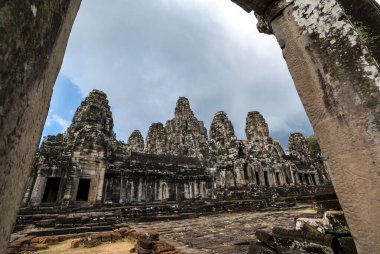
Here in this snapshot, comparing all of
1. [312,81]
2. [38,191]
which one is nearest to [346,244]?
[312,81]

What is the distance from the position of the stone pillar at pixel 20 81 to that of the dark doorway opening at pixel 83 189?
54.0 feet

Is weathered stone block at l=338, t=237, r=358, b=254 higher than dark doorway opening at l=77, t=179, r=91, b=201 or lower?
lower

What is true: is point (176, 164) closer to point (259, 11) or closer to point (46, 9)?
point (259, 11)

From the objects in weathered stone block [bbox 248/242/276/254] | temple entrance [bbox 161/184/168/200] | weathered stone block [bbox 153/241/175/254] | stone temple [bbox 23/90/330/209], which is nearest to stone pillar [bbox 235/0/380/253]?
weathered stone block [bbox 248/242/276/254]

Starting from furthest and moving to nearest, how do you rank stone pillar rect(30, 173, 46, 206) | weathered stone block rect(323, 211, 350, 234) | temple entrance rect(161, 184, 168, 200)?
1. temple entrance rect(161, 184, 168, 200)
2. stone pillar rect(30, 173, 46, 206)
3. weathered stone block rect(323, 211, 350, 234)

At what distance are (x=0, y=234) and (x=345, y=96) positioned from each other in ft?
8.39

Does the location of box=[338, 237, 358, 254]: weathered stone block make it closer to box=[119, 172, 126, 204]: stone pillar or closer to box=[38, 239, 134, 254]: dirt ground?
box=[38, 239, 134, 254]: dirt ground

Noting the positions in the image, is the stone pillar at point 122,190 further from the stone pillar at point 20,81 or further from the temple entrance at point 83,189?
the stone pillar at point 20,81

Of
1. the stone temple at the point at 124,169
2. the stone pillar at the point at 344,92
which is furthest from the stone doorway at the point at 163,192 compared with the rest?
the stone pillar at the point at 344,92

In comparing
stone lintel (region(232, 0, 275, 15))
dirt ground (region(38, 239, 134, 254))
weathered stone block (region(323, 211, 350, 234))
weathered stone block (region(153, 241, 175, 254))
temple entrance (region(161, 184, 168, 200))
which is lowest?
dirt ground (region(38, 239, 134, 254))

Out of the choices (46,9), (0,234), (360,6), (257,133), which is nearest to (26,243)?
(0,234)

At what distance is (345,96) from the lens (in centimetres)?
191

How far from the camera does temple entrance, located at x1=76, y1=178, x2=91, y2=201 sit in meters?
15.8

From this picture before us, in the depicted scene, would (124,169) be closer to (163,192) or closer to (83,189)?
(83,189)
